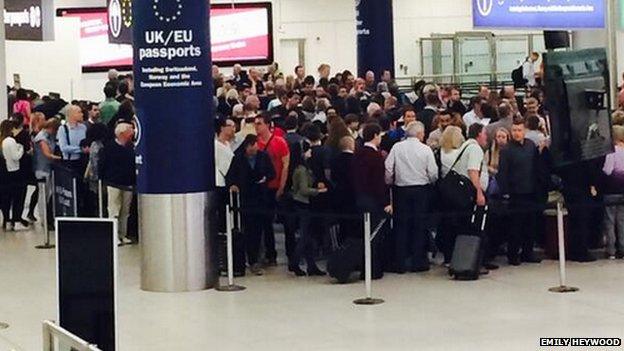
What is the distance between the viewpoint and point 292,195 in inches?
535

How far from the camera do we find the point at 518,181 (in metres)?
13.4

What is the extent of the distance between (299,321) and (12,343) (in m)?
2.38

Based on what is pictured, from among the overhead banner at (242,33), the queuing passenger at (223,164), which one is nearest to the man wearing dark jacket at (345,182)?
the queuing passenger at (223,164)

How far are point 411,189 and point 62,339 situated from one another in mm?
7494

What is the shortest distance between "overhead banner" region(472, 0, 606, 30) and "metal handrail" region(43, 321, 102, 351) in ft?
34.7

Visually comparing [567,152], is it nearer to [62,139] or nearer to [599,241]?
[599,241]

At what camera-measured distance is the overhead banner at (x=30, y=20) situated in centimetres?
2547

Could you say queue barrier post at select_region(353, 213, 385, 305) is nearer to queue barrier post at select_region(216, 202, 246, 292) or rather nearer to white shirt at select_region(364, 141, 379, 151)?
white shirt at select_region(364, 141, 379, 151)

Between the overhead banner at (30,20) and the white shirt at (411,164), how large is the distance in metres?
13.9

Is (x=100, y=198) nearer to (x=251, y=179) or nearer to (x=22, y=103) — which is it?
(x=251, y=179)

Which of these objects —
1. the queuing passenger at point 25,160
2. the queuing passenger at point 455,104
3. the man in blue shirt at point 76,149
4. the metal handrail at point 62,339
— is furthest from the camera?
the queuing passenger at point 25,160

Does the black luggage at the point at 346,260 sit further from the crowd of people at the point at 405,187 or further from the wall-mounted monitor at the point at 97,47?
the wall-mounted monitor at the point at 97,47

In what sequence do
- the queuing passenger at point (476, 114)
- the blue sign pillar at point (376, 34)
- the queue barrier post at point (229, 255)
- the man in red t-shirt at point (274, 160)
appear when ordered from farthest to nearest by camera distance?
the blue sign pillar at point (376, 34) → the queuing passenger at point (476, 114) → the man in red t-shirt at point (274, 160) → the queue barrier post at point (229, 255)

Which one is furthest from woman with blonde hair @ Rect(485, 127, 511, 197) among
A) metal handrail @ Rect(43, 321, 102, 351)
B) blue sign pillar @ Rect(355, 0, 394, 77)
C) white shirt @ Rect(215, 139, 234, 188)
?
blue sign pillar @ Rect(355, 0, 394, 77)
